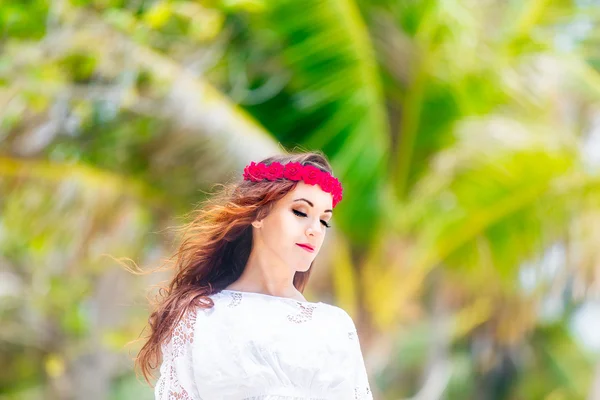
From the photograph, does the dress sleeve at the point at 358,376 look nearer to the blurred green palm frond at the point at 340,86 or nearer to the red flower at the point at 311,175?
the red flower at the point at 311,175

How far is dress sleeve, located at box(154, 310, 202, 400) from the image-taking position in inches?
73.0

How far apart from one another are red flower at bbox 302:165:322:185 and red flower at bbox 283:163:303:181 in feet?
0.04

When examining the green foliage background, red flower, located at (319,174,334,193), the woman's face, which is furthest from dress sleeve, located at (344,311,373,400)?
the green foliage background

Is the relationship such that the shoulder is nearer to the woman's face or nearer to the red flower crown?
the woman's face

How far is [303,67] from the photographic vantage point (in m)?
5.28

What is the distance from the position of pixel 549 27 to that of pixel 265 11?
7.40 feet

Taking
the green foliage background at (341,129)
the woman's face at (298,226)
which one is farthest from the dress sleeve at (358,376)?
the green foliage background at (341,129)

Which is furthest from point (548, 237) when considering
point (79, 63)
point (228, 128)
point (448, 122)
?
point (79, 63)

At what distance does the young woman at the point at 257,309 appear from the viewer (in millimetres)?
1820

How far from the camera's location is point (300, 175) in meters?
1.99

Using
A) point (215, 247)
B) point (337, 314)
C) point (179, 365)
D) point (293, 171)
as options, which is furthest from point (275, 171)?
point (179, 365)

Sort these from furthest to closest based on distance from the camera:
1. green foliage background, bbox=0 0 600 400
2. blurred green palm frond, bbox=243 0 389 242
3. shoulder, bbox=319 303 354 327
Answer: blurred green palm frond, bbox=243 0 389 242
green foliage background, bbox=0 0 600 400
shoulder, bbox=319 303 354 327

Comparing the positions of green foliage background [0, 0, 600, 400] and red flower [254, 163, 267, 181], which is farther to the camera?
green foliage background [0, 0, 600, 400]

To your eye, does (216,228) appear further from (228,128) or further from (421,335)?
(421,335)
